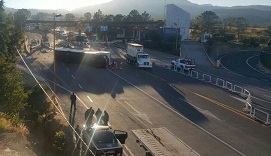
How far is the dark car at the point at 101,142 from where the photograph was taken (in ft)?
47.4

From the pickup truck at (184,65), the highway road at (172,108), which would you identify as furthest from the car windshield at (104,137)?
the pickup truck at (184,65)

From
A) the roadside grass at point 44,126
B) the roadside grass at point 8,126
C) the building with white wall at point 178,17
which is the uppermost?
the building with white wall at point 178,17

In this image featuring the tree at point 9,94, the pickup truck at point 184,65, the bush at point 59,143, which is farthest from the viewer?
the pickup truck at point 184,65

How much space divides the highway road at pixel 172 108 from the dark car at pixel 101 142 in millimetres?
2149

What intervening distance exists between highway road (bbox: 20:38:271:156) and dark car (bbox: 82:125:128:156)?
7.05 feet

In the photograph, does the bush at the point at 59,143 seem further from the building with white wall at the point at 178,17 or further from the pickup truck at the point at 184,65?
the building with white wall at the point at 178,17

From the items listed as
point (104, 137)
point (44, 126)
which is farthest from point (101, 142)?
point (44, 126)

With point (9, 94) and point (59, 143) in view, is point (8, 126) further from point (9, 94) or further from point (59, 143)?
point (9, 94)

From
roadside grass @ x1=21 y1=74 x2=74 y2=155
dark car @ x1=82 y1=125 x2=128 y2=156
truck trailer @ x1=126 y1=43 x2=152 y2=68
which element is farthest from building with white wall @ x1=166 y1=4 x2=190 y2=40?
dark car @ x1=82 y1=125 x2=128 y2=156

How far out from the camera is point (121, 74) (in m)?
43.8

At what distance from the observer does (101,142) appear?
1489 cm

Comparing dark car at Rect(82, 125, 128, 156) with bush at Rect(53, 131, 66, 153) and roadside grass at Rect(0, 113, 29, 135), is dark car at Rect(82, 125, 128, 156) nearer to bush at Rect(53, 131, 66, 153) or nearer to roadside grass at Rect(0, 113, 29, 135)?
bush at Rect(53, 131, 66, 153)

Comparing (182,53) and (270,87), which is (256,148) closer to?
(270,87)

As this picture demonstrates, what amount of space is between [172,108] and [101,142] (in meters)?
12.6
